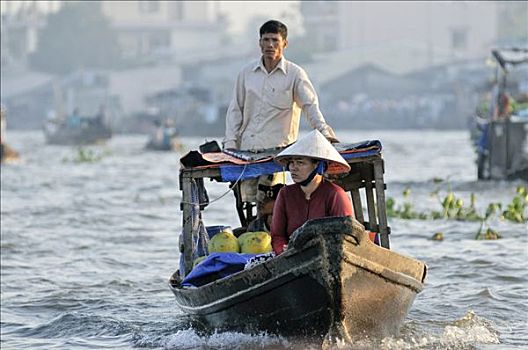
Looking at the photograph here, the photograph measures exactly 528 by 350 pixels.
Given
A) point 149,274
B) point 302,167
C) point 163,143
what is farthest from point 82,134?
point 302,167

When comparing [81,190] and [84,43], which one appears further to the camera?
[84,43]

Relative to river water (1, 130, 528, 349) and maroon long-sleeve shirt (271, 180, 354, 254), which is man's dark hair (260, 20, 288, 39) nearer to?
maroon long-sleeve shirt (271, 180, 354, 254)

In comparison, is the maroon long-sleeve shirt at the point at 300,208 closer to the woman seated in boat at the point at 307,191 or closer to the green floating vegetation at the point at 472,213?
the woman seated in boat at the point at 307,191

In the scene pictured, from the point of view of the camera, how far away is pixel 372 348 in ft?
22.2

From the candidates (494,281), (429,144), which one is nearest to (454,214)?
(494,281)

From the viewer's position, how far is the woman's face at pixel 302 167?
6621 millimetres

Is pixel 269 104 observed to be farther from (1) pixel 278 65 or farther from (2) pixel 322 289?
(2) pixel 322 289

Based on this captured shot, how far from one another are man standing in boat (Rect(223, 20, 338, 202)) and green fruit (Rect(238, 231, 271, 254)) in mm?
621

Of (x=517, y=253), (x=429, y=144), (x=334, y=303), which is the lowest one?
(x=429, y=144)

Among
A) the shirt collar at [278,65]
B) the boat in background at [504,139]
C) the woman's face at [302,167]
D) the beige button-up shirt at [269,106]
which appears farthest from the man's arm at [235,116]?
the boat in background at [504,139]

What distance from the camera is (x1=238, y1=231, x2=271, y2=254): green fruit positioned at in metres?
7.35

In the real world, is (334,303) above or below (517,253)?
above

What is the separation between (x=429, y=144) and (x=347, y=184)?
33.6 metres

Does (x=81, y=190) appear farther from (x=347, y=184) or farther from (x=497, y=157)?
(x=347, y=184)
